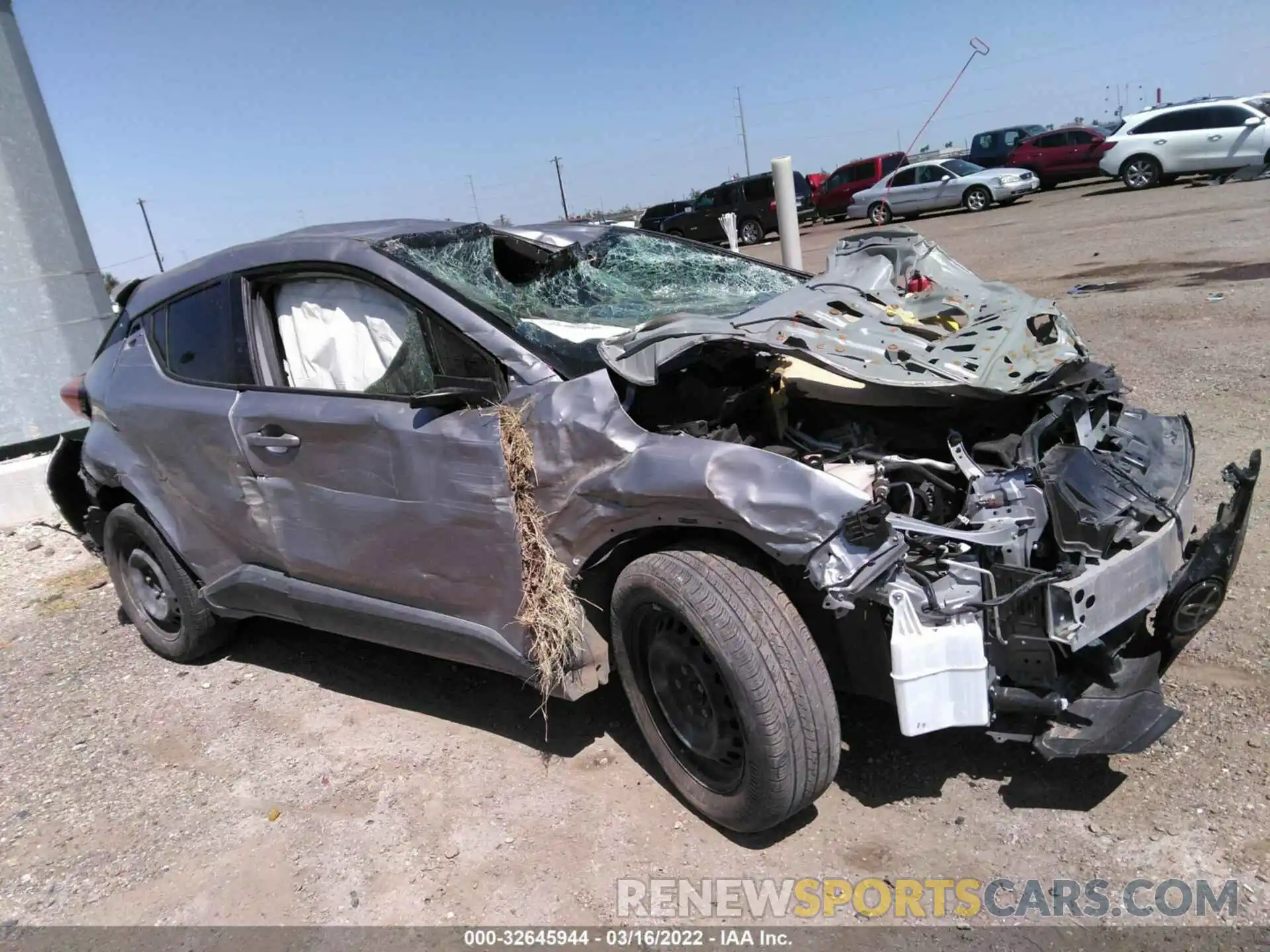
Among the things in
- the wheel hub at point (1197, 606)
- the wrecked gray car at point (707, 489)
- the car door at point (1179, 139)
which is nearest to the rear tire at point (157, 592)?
the wrecked gray car at point (707, 489)

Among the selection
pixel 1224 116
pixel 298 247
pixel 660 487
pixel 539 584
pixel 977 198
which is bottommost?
pixel 977 198

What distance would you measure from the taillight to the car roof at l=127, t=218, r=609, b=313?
1.76 feet

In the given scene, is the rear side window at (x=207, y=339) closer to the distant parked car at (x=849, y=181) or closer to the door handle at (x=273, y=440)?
the door handle at (x=273, y=440)

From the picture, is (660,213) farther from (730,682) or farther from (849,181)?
(730,682)

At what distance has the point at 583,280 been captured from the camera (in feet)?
12.9

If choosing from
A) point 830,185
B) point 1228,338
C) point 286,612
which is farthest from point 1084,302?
point 830,185

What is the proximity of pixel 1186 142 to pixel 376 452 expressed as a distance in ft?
71.3

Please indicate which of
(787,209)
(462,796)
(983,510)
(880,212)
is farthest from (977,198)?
(462,796)

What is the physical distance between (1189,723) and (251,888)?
3.16 metres

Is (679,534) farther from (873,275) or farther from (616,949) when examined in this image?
(873,275)

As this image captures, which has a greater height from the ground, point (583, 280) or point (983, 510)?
point (583, 280)

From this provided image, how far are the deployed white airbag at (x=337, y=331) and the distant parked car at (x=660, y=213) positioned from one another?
84.1 feet

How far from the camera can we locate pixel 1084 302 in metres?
9.36

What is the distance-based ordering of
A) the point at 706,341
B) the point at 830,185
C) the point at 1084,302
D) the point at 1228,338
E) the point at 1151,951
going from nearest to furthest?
the point at 1151,951, the point at 706,341, the point at 1228,338, the point at 1084,302, the point at 830,185
